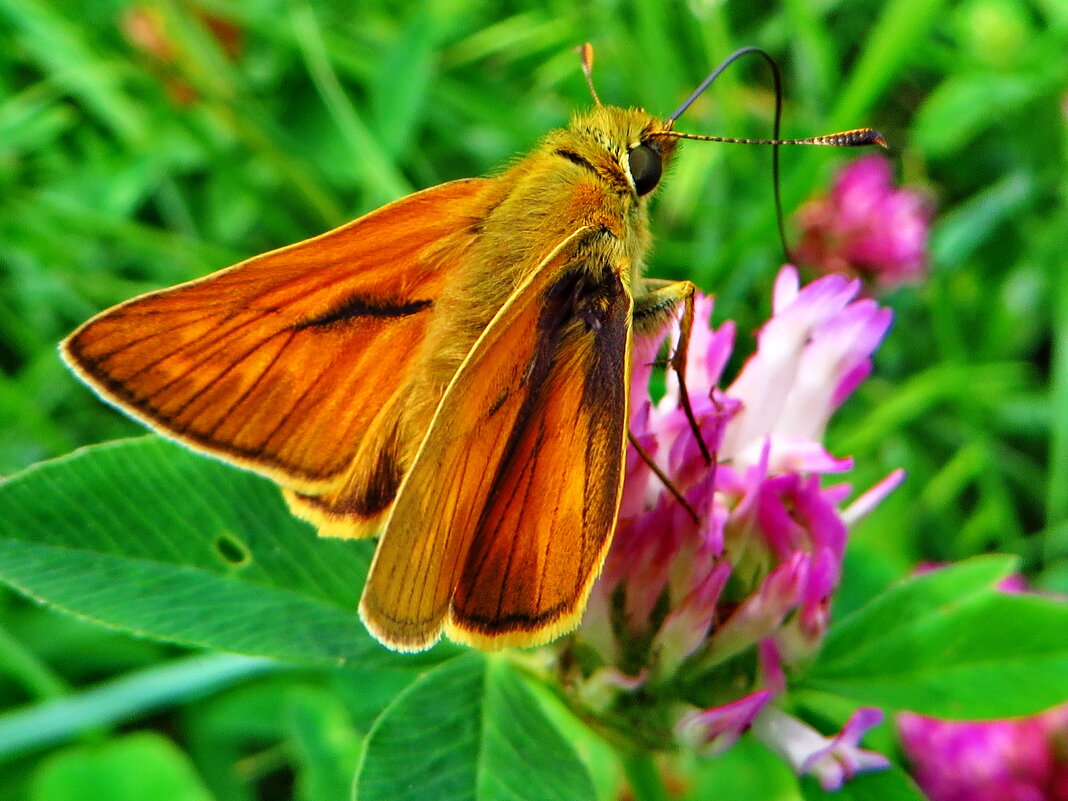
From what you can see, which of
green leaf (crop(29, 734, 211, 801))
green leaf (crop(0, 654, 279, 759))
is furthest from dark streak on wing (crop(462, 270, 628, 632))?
green leaf (crop(29, 734, 211, 801))

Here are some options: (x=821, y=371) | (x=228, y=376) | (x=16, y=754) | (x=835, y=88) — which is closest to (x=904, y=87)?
(x=835, y=88)

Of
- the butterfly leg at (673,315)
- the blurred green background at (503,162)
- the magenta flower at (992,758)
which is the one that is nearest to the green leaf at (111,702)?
the blurred green background at (503,162)

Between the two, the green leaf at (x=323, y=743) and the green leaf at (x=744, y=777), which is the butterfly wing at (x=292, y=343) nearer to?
the green leaf at (x=323, y=743)

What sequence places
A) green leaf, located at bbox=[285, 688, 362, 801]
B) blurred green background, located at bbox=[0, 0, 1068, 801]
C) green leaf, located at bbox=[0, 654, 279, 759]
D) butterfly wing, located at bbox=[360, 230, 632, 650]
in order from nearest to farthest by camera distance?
butterfly wing, located at bbox=[360, 230, 632, 650]
green leaf, located at bbox=[285, 688, 362, 801]
green leaf, located at bbox=[0, 654, 279, 759]
blurred green background, located at bbox=[0, 0, 1068, 801]

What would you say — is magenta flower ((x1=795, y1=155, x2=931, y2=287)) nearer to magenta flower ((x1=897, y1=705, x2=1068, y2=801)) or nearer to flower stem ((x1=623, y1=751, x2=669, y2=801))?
magenta flower ((x1=897, y1=705, x2=1068, y2=801))

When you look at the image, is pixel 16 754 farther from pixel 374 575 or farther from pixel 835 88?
pixel 835 88

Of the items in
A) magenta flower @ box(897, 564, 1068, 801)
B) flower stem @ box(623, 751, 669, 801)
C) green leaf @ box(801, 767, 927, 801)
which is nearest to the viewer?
green leaf @ box(801, 767, 927, 801)
